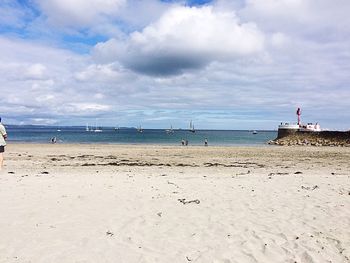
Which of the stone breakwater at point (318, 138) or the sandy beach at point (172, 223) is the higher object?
the stone breakwater at point (318, 138)

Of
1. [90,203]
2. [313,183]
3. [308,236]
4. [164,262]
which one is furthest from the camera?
[313,183]

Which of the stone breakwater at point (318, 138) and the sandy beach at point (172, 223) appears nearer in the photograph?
the sandy beach at point (172, 223)

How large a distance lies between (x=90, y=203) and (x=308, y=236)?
5.00 m

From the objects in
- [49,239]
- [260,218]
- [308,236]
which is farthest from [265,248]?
[49,239]

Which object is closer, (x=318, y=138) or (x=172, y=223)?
(x=172, y=223)

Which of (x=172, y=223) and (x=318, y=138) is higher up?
(x=318, y=138)

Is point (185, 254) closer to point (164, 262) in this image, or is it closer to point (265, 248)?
point (164, 262)

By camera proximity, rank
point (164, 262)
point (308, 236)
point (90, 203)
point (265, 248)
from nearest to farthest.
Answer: point (164, 262) < point (265, 248) < point (308, 236) < point (90, 203)

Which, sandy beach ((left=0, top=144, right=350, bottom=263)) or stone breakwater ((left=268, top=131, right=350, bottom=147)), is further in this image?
stone breakwater ((left=268, top=131, right=350, bottom=147))

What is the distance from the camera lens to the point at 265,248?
618 cm

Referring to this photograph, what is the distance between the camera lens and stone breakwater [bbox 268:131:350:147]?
59156 mm

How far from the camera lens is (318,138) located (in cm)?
6384

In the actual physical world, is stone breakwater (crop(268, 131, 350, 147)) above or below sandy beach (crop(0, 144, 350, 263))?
above

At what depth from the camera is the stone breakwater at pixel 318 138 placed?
59156 mm
